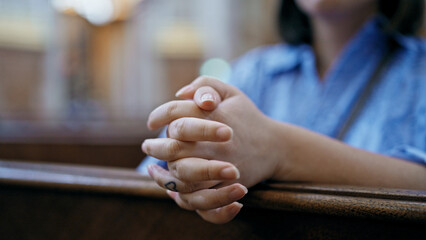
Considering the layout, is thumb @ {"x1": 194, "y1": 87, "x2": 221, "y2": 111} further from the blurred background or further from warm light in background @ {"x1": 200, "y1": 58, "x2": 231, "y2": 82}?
warm light in background @ {"x1": 200, "y1": 58, "x2": 231, "y2": 82}

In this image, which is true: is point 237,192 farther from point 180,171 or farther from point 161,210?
point 161,210

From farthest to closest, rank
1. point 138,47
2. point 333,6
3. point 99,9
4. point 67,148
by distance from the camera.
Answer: point 99,9 → point 138,47 → point 67,148 → point 333,6

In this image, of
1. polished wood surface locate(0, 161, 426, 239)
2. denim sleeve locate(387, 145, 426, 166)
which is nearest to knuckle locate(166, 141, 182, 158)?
polished wood surface locate(0, 161, 426, 239)

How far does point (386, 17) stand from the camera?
938mm

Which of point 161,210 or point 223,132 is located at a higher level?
point 223,132

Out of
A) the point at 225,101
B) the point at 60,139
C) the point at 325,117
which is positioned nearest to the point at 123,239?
the point at 225,101

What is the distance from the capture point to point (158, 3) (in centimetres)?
598

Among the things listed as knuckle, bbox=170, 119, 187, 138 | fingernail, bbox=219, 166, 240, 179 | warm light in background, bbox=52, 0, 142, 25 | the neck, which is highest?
warm light in background, bbox=52, 0, 142, 25

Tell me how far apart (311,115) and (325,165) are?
40 centimetres

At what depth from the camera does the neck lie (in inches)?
35.3

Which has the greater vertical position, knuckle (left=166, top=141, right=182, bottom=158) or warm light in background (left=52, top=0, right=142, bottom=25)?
warm light in background (left=52, top=0, right=142, bottom=25)

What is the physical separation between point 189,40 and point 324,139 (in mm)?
6005

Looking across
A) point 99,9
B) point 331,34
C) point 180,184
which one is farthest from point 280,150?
point 99,9

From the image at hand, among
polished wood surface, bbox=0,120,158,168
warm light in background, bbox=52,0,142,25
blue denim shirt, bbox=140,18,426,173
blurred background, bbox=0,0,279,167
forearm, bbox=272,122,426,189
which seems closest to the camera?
forearm, bbox=272,122,426,189
